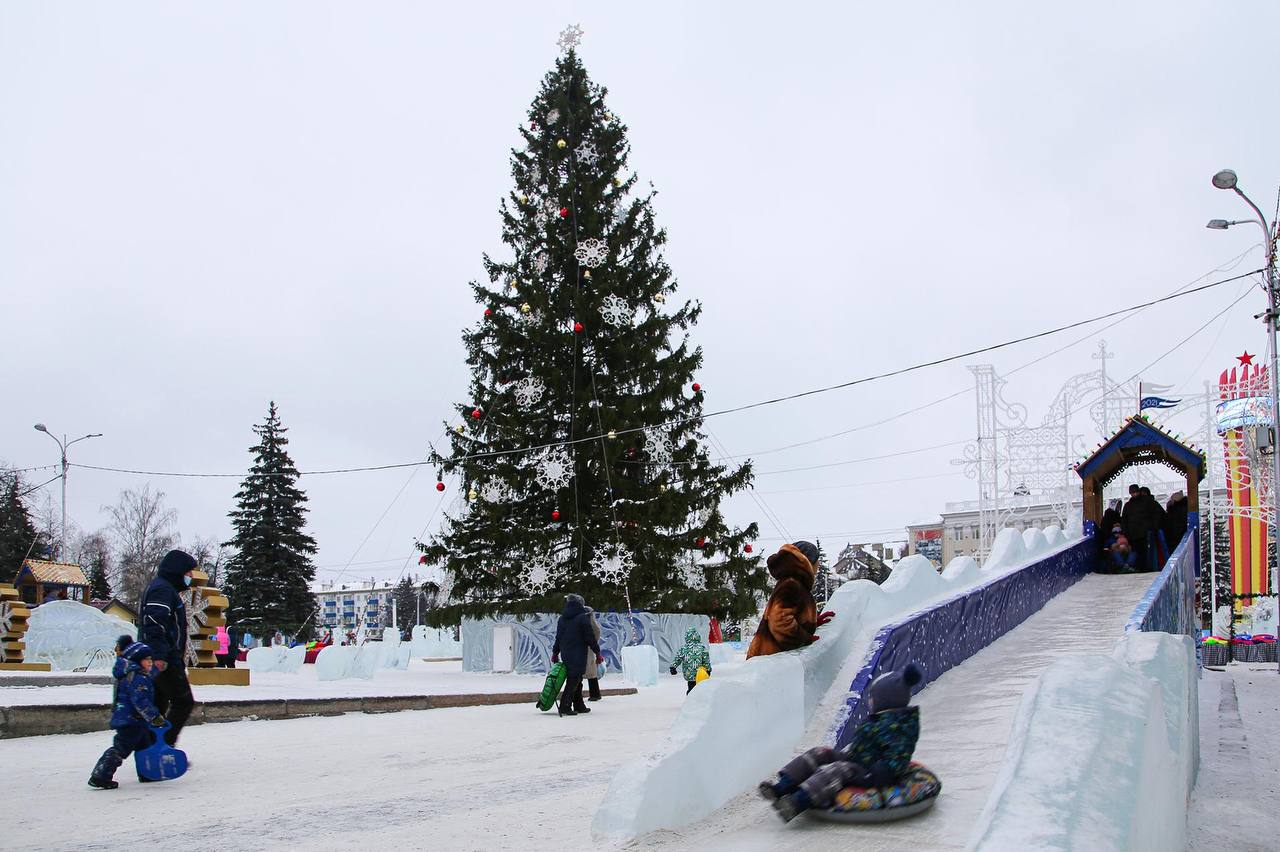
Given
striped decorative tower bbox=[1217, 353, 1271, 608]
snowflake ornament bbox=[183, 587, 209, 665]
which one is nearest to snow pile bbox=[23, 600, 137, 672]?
snowflake ornament bbox=[183, 587, 209, 665]

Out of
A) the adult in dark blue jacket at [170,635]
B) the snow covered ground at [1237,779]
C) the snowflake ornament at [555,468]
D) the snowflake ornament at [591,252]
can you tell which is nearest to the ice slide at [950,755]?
the snow covered ground at [1237,779]

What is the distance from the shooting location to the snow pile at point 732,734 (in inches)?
218

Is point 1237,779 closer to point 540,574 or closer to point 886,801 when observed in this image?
point 886,801

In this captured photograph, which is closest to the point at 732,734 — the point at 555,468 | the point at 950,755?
the point at 950,755

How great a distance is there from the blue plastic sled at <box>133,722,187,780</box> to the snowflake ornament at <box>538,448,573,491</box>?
1589 cm

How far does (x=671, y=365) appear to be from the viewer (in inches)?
970

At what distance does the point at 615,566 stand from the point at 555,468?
2.66m

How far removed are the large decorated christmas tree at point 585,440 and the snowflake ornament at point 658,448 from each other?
0.11ft

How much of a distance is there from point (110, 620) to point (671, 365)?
43.8 feet

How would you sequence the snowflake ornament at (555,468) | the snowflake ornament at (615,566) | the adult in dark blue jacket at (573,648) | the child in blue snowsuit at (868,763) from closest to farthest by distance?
the child in blue snowsuit at (868,763)
the adult in dark blue jacket at (573,648)
the snowflake ornament at (615,566)
the snowflake ornament at (555,468)

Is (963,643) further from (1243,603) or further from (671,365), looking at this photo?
(1243,603)

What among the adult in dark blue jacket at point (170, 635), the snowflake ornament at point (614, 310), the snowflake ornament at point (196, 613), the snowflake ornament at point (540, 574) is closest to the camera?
the adult in dark blue jacket at point (170, 635)

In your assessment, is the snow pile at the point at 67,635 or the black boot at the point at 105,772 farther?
the snow pile at the point at 67,635

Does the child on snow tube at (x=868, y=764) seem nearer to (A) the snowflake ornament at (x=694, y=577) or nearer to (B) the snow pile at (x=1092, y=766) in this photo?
(B) the snow pile at (x=1092, y=766)
